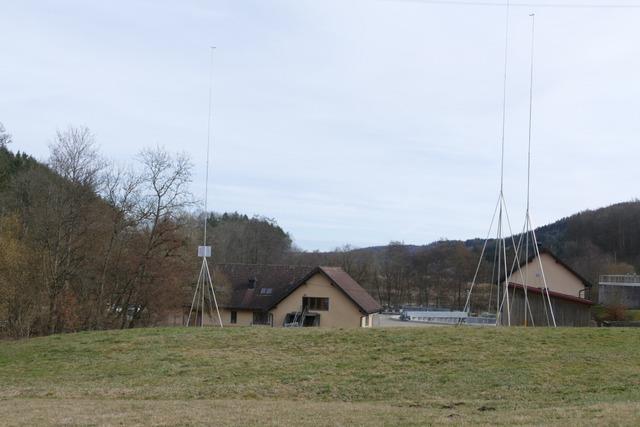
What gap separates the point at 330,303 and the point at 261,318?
731 cm

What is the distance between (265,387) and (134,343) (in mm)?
8830

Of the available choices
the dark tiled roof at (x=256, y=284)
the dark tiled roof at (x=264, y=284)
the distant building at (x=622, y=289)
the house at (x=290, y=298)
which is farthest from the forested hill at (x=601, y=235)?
the house at (x=290, y=298)

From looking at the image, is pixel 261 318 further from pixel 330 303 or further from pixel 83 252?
pixel 83 252

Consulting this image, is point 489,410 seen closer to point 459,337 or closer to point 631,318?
point 459,337

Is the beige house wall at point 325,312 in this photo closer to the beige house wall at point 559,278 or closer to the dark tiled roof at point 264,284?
the dark tiled roof at point 264,284

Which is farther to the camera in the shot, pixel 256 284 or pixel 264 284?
pixel 256 284

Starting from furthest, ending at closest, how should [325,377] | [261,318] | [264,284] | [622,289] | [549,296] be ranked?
[622,289] < [264,284] < [261,318] < [549,296] < [325,377]

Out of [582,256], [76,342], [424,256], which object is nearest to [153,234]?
[76,342]

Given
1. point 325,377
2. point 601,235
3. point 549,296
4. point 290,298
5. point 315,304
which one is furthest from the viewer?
point 601,235

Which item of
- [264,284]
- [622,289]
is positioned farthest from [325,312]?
[622,289]

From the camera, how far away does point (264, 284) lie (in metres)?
60.0

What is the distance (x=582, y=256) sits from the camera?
10869 centimetres

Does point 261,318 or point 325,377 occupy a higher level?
point 325,377

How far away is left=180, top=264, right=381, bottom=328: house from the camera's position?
53094 millimetres
